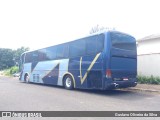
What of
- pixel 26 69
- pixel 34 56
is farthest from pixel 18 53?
pixel 34 56

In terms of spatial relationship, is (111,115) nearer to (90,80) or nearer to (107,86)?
(107,86)

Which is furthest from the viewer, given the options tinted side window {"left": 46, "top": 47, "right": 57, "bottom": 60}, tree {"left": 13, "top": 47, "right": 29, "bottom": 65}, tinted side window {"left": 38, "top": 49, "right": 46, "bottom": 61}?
tree {"left": 13, "top": 47, "right": 29, "bottom": 65}

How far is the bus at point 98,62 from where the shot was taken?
1164cm

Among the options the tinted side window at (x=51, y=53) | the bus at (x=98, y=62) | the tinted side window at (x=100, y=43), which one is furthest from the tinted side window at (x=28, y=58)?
the tinted side window at (x=100, y=43)

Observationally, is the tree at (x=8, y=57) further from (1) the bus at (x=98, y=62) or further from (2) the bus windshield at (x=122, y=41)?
(2) the bus windshield at (x=122, y=41)

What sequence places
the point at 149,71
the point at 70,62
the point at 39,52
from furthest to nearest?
the point at 39,52 → the point at 149,71 → the point at 70,62

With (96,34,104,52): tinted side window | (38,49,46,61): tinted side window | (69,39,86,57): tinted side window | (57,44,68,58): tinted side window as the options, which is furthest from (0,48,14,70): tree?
(96,34,104,52): tinted side window

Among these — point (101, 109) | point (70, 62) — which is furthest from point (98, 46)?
point (101, 109)

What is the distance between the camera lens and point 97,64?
12062 mm

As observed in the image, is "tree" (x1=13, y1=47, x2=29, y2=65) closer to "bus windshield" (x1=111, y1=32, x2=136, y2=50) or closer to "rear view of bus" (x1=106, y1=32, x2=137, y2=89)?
"bus windshield" (x1=111, y1=32, x2=136, y2=50)

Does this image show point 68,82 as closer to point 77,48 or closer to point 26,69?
point 77,48

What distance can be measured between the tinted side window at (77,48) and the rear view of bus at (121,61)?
220cm

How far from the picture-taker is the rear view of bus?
460 inches

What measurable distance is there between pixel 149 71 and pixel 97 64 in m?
5.81
